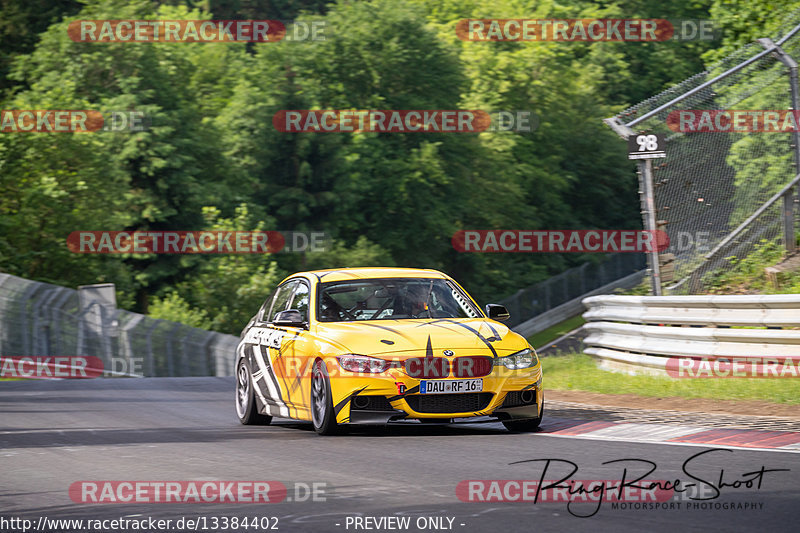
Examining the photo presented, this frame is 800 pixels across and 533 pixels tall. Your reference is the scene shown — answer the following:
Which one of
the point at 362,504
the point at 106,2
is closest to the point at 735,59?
the point at 362,504

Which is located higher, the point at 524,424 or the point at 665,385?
the point at 524,424

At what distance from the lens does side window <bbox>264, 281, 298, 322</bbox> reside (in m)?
12.5

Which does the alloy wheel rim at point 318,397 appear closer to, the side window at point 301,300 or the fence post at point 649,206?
the side window at point 301,300

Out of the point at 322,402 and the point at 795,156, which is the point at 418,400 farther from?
the point at 795,156

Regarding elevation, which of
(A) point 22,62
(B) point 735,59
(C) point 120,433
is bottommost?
(C) point 120,433

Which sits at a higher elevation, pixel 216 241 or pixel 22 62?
pixel 22 62

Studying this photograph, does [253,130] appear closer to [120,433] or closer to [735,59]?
[735,59]

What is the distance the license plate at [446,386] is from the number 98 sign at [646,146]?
6416mm

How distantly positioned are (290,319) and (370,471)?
116 inches

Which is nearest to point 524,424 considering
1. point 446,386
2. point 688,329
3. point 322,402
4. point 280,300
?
point 446,386

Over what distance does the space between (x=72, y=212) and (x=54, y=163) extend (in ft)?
10.8

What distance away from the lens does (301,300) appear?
1190 cm

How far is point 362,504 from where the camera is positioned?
704cm

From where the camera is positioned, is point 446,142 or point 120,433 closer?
point 120,433
